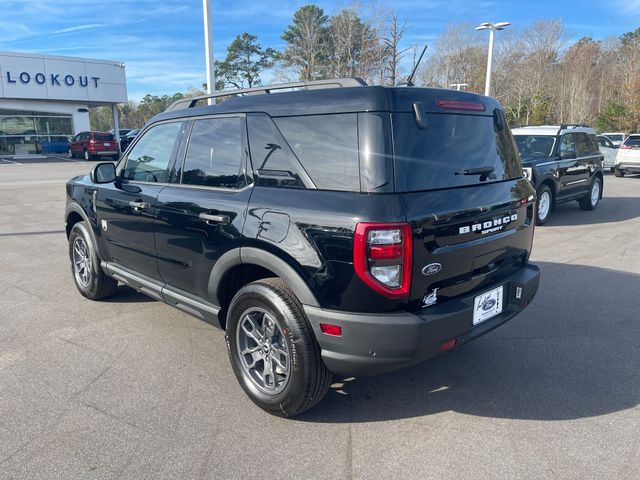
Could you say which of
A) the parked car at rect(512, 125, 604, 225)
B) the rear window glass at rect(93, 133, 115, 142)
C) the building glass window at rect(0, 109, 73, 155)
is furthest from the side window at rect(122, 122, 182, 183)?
the building glass window at rect(0, 109, 73, 155)

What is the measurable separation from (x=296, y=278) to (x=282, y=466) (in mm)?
1012

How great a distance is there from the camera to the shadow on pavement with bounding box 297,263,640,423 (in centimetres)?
313

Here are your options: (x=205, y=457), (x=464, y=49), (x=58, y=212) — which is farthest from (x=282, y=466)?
(x=464, y=49)

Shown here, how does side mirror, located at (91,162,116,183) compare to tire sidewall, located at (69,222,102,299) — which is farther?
tire sidewall, located at (69,222,102,299)

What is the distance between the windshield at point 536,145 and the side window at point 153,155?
25.9 feet

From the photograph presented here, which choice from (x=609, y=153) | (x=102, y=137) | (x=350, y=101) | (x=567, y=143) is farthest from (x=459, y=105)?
(x=102, y=137)

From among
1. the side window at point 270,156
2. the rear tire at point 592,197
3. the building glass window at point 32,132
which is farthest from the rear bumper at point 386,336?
the building glass window at point 32,132

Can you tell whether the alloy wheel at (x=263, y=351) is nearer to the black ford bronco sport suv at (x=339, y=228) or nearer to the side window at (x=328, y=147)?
the black ford bronco sport suv at (x=339, y=228)

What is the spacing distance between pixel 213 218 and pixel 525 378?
8.17 feet

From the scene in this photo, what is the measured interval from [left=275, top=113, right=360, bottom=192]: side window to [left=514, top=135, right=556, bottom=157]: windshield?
8092 mm

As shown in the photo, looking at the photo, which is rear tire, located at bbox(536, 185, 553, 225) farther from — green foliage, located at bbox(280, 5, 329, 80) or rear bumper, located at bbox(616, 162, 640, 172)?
green foliage, located at bbox(280, 5, 329, 80)

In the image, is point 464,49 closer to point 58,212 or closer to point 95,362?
point 58,212

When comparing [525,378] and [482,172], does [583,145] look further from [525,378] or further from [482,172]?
[482,172]

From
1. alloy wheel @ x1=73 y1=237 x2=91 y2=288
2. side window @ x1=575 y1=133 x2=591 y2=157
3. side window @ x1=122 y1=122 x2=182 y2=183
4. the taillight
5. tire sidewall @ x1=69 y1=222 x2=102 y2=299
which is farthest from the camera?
Answer: side window @ x1=575 y1=133 x2=591 y2=157
